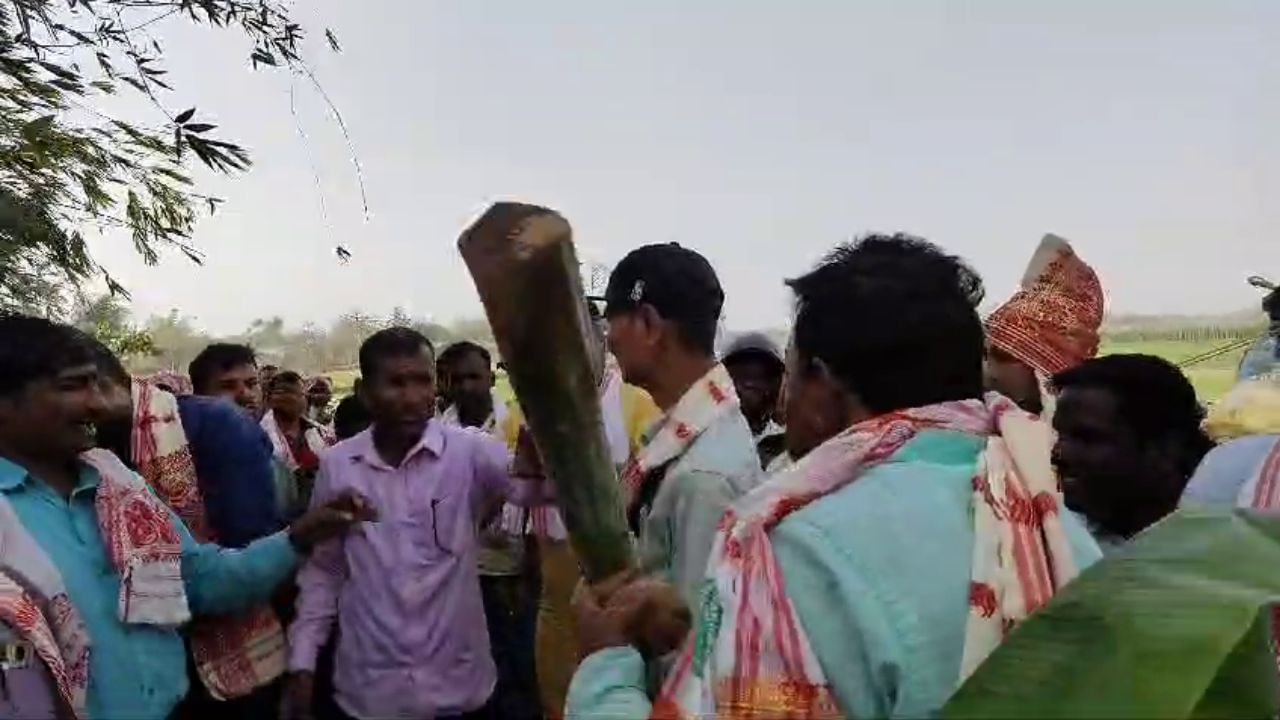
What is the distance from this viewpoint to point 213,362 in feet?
19.7

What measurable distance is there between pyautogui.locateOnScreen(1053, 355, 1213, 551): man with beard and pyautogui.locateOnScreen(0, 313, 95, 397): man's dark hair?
2.34 meters

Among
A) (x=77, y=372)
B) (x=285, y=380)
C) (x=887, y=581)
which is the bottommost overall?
(x=285, y=380)

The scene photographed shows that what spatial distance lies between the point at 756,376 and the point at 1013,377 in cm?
194

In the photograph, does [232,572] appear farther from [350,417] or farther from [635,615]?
[350,417]

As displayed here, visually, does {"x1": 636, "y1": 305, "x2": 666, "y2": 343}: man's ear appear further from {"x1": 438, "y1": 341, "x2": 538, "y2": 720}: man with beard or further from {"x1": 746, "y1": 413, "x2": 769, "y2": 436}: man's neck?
{"x1": 746, "y1": 413, "x2": 769, "y2": 436}: man's neck

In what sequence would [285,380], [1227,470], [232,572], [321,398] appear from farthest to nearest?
[321,398] < [285,380] < [232,572] < [1227,470]

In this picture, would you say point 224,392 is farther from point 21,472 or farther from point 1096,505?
point 1096,505

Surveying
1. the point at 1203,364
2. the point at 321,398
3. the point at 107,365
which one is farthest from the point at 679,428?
the point at 321,398

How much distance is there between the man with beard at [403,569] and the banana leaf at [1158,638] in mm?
3091

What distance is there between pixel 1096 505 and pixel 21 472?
2.46 meters

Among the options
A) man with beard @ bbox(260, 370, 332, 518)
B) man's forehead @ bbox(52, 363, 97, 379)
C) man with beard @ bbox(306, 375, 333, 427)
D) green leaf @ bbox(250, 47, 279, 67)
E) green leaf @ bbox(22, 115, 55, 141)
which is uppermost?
green leaf @ bbox(250, 47, 279, 67)

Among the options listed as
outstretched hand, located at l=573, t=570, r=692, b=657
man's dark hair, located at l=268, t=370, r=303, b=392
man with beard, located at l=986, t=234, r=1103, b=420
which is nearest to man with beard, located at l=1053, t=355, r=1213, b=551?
man with beard, located at l=986, t=234, r=1103, b=420

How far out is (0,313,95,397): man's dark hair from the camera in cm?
280

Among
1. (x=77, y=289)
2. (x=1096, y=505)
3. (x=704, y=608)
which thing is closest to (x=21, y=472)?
(x=704, y=608)
